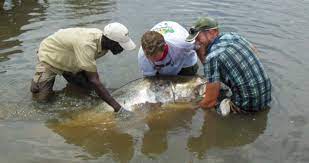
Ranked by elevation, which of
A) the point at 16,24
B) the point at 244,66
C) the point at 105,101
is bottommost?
the point at 16,24

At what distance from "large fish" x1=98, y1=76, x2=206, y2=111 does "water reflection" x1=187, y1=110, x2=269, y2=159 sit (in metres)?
0.38

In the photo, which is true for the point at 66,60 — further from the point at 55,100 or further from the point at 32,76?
the point at 32,76

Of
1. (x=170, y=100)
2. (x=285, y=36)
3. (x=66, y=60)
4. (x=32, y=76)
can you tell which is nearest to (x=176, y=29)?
(x=170, y=100)

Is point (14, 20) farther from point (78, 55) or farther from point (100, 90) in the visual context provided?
point (100, 90)

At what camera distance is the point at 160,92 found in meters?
6.97

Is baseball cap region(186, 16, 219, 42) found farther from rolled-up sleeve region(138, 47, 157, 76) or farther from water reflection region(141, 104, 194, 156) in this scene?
water reflection region(141, 104, 194, 156)

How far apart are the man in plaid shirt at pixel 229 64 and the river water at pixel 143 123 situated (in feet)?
1.54

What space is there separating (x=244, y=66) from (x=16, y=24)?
611cm

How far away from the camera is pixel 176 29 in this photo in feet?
22.5

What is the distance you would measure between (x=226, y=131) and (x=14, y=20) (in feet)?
20.6

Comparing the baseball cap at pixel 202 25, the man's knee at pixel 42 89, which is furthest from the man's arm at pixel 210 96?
the man's knee at pixel 42 89

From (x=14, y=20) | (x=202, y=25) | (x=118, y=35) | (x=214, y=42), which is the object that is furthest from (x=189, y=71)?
(x=14, y=20)

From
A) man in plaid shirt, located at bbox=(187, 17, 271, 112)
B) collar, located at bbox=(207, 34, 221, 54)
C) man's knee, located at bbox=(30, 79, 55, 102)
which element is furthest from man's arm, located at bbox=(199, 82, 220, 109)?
man's knee, located at bbox=(30, 79, 55, 102)

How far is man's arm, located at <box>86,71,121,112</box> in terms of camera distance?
21.0ft
